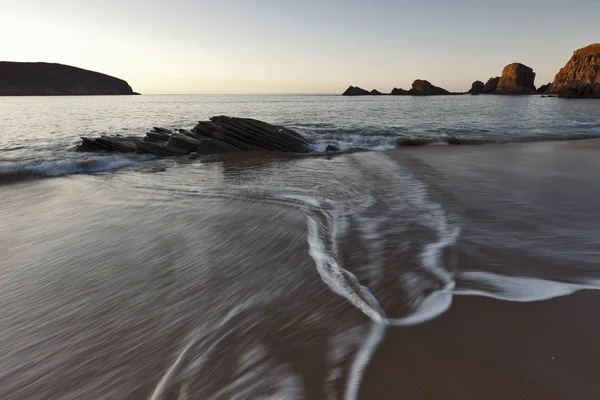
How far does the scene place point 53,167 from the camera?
10.4m

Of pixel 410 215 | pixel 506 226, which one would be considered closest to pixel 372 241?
pixel 410 215

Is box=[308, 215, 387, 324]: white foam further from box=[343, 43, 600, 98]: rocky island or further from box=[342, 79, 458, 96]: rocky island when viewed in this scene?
box=[342, 79, 458, 96]: rocky island

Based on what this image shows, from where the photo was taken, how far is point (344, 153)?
13.4 metres

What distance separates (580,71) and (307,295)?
14829cm

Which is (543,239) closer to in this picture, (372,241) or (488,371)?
(372,241)

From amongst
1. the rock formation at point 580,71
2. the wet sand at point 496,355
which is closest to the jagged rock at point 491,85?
the rock formation at point 580,71

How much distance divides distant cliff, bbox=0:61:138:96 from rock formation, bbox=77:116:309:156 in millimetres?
189462

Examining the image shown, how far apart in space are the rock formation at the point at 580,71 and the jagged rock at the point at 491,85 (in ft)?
148

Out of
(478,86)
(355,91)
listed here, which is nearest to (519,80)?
(478,86)

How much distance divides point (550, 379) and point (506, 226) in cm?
293

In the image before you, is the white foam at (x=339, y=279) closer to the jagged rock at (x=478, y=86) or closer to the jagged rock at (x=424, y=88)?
the jagged rock at (x=424, y=88)

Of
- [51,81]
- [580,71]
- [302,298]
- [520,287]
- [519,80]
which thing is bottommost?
[302,298]

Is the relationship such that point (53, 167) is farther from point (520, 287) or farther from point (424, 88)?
point (424, 88)

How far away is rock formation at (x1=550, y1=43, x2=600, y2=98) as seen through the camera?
313ft
